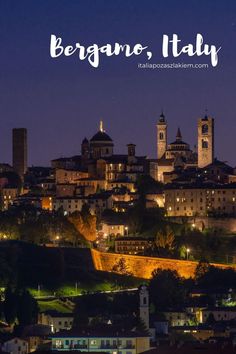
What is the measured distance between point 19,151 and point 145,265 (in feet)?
117

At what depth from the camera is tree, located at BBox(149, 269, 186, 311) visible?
96.3m

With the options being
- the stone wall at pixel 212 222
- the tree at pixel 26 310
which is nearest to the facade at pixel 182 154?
the stone wall at pixel 212 222

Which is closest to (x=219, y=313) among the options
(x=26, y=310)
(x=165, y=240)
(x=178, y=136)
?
(x=26, y=310)

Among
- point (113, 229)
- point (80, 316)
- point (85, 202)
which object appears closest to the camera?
point (80, 316)

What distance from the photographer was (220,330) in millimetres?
82625

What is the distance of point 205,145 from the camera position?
131250 millimetres

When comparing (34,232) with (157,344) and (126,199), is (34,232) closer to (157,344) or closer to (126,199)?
(126,199)

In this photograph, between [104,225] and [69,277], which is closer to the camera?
[69,277]

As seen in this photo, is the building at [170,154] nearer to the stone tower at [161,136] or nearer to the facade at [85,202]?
the stone tower at [161,136]

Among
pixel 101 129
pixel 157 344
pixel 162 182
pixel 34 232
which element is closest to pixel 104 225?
pixel 34 232

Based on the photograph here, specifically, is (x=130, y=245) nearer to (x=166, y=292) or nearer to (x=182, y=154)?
(x=166, y=292)

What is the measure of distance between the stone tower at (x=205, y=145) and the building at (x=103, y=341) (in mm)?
54541

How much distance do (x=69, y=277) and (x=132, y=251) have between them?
4.80m

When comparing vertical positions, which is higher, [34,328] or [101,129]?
[101,129]
